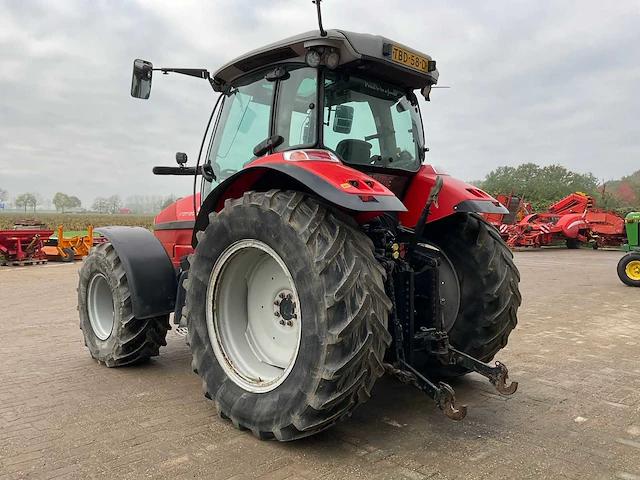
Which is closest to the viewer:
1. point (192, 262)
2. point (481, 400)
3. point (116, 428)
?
point (116, 428)

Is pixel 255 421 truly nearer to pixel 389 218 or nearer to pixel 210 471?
pixel 210 471

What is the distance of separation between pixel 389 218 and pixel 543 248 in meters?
21.4

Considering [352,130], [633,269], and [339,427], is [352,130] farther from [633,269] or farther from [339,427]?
[633,269]

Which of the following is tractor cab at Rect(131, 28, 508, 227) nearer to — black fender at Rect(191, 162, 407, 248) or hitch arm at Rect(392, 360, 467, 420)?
black fender at Rect(191, 162, 407, 248)

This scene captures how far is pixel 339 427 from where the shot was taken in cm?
312

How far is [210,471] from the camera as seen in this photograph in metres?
2.56

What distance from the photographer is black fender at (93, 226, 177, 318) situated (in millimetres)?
4188

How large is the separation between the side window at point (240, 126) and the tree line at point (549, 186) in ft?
99.7

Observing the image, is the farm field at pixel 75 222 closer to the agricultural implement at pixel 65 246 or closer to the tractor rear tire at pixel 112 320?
the agricultural implement at pixel 65 246

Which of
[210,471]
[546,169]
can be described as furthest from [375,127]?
[546,169]

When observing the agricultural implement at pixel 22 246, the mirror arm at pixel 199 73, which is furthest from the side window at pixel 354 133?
the agricultural implement at pixel 22 246

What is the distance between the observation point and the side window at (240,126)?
Result: 148 inches

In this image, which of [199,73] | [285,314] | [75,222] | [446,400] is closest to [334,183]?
[285,314]

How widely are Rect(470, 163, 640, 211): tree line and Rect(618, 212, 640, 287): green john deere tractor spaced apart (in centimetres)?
2164
